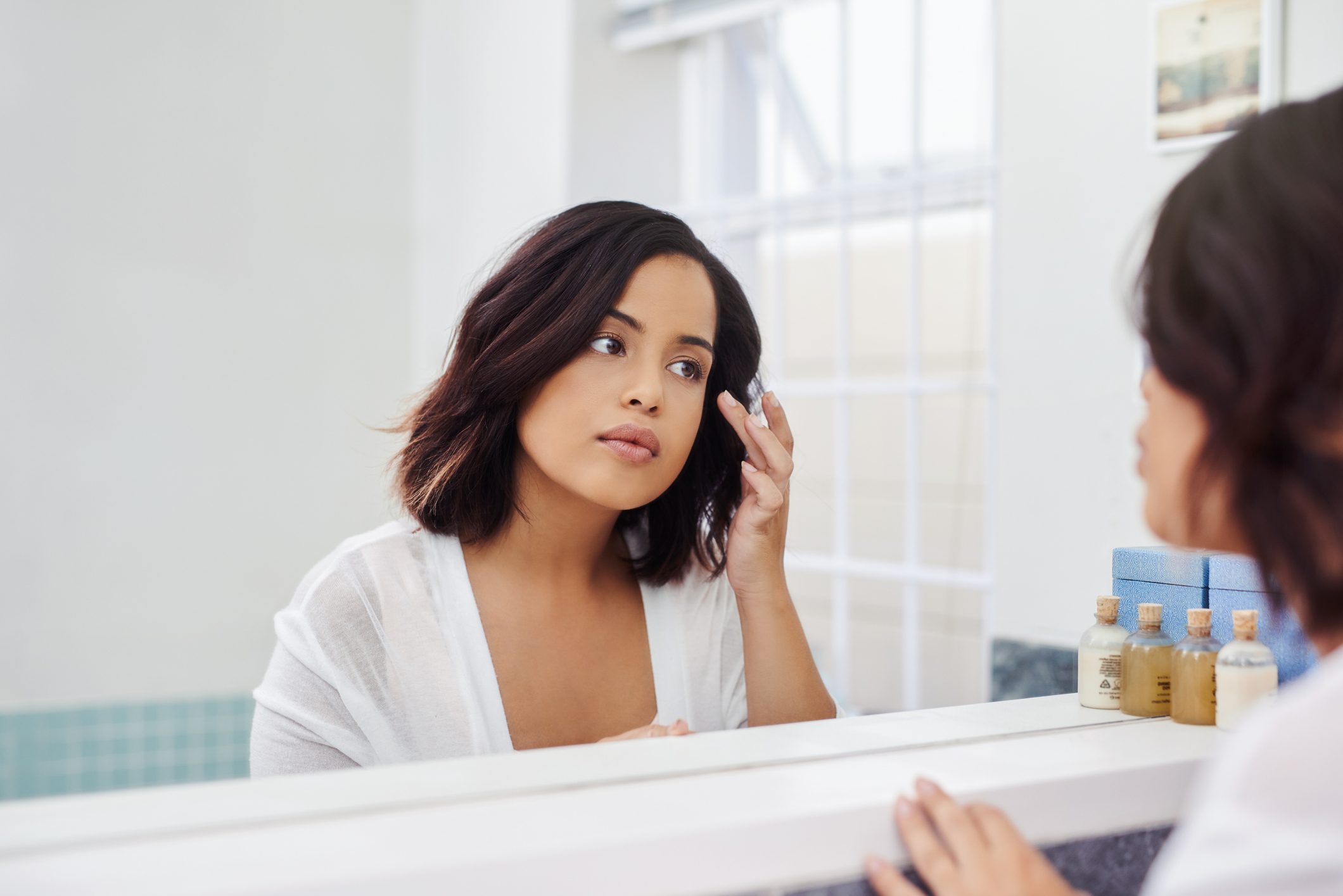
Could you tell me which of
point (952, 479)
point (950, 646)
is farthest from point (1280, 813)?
point (952, 479)

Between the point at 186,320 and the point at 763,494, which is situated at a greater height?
the point at 186,320

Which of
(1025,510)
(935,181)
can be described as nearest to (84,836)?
(1025,510)

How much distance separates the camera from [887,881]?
610mm

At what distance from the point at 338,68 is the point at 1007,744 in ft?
8.63

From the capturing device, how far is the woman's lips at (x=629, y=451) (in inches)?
41.5

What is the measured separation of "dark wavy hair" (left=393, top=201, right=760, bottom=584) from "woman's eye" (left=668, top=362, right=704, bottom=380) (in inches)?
3.4

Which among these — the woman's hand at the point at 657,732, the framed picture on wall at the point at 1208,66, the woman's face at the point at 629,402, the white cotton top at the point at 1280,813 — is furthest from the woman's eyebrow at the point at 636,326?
the framed picture on wall at the point at 1208,66

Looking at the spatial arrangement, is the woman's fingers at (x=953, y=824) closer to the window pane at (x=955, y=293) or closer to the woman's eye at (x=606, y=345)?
the woman's eye at (x=606, y=345)

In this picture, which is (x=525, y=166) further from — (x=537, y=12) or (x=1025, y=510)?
(x=1025, y=510)

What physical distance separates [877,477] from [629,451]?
1.45 metres

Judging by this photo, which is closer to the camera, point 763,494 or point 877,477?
point 763,494

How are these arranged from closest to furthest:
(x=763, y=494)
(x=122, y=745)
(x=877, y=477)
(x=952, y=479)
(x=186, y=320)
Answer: (x=763, y=494) → (x=952, y=479) → (x=877, y=477) → (x=122, y=745) → (x=186, y=320)

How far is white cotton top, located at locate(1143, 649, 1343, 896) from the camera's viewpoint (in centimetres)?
47

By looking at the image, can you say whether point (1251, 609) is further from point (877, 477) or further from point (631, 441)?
point (877, 477)
